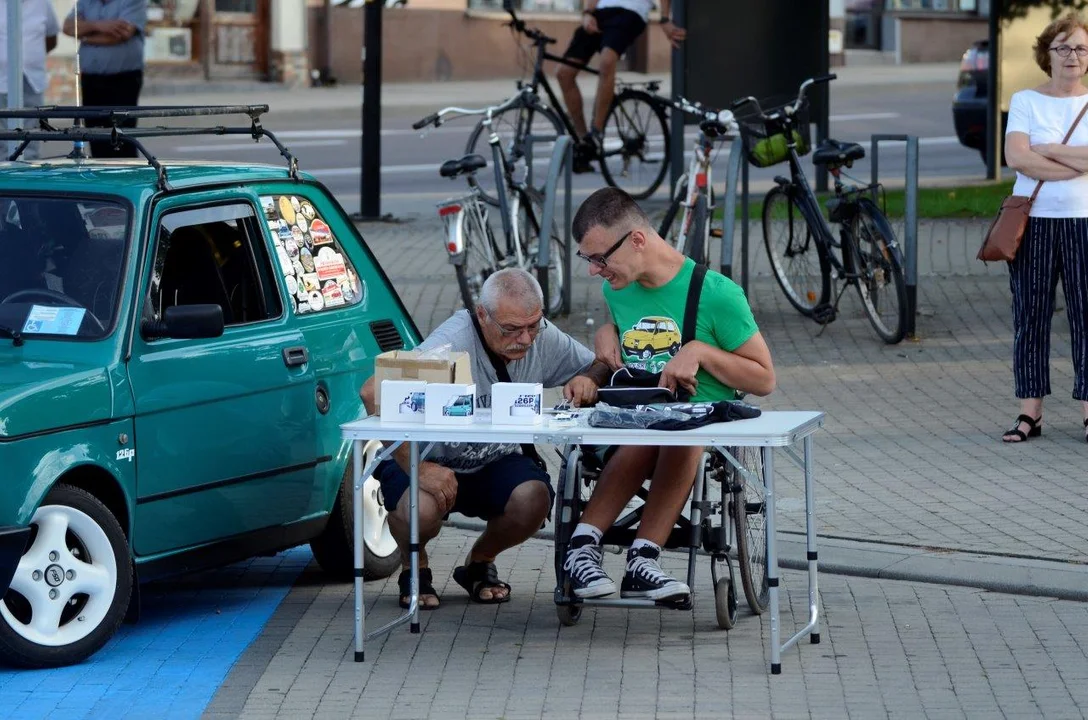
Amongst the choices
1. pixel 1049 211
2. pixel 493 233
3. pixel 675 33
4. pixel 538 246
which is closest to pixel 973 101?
pixel 675 33

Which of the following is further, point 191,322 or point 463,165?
point 463,165

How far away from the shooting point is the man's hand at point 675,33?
16114mm

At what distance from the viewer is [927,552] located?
7.89 metres

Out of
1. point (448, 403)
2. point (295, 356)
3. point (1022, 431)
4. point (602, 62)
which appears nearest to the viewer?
point (448, 403)

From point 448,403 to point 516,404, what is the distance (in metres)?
0.22

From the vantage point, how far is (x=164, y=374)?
6812mm

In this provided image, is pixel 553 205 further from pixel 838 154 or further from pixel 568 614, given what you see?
pixel 568 614

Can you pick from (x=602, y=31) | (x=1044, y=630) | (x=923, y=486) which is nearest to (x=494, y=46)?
→ (x=602, y=31)

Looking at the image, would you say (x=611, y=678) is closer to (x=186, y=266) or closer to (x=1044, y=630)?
(x=1044, y=630)

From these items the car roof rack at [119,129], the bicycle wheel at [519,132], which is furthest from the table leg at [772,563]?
the bicycle wheel at [519,132]

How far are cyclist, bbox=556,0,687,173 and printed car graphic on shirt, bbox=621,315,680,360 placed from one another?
1036cm

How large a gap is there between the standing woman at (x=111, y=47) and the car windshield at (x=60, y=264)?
6.68 meters

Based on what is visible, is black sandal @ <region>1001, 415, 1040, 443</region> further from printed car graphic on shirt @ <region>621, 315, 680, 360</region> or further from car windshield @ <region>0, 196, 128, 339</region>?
car windshield @ <region>0, 196, 128, 339</region>

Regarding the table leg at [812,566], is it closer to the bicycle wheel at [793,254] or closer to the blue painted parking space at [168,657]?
the blue painted parking space at [168,657]
